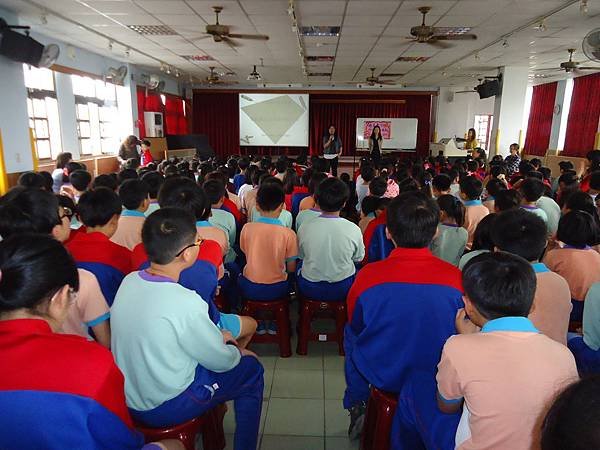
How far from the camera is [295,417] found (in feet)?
6.98

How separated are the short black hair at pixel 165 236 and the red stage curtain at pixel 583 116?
433 inches

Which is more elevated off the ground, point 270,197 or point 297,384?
point 270,197

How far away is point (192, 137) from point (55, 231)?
10825 millimetres

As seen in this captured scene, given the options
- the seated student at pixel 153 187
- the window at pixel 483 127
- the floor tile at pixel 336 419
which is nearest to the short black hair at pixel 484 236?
the floor tile at pixel 336 419

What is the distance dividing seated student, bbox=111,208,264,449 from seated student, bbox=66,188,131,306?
592mm

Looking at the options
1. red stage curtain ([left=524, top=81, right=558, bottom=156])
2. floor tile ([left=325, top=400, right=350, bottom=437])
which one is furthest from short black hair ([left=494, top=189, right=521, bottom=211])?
red stage curtain ([left=524, top=81, right=558, bottom=156])

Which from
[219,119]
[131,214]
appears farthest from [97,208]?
[219,119]

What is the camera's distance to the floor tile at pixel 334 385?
7.63ft

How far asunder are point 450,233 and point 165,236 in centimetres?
207

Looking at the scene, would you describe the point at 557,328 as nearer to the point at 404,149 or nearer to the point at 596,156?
the point at 596,156

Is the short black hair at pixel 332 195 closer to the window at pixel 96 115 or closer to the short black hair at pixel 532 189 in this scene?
the short black hair at pixel 532 189

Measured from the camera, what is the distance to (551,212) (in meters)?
3.74

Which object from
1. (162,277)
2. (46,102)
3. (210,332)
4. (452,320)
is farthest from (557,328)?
(46,102)

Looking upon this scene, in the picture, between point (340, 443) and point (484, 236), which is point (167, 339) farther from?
point (484, 236)
